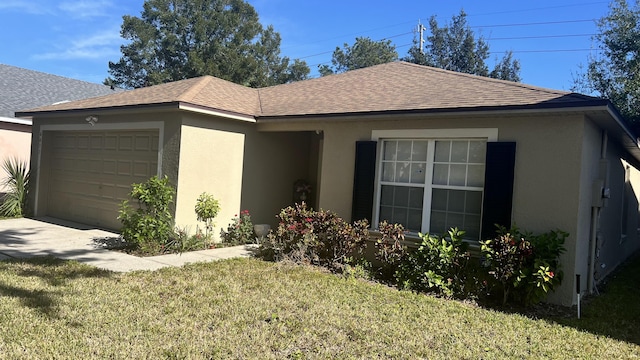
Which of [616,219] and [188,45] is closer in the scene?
[616,219]

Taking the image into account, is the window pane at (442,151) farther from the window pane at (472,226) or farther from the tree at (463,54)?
the tree at (463,54)

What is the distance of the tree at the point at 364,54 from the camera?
45.9 m

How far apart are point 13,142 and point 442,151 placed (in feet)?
50.2

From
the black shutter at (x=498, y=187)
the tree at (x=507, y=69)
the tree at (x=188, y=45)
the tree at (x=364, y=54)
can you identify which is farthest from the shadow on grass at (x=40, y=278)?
the tree at (x=364, y=54)

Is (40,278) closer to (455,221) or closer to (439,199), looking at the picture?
(439,199)

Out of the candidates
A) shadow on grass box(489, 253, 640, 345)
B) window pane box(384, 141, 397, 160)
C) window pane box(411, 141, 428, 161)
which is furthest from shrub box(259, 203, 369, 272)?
shadow on grass box(489, 253, 640, 345)

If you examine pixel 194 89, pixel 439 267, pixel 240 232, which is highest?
pixel 194 89

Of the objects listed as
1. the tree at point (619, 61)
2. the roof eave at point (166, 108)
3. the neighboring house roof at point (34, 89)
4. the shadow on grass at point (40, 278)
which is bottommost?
the shadow on grass at point (40, 278)

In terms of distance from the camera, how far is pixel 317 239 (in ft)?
26.8

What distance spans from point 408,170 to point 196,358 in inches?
208

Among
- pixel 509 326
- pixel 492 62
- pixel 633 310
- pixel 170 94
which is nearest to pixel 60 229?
pixel 170 94

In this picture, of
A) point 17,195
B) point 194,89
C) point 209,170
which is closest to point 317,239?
point 209,170

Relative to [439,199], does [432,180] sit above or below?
above

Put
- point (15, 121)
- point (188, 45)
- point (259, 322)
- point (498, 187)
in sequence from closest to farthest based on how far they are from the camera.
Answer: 1. point (259, 322)
2. point (498, 187)
3. point (15, 121)
4. point (188, 45)
